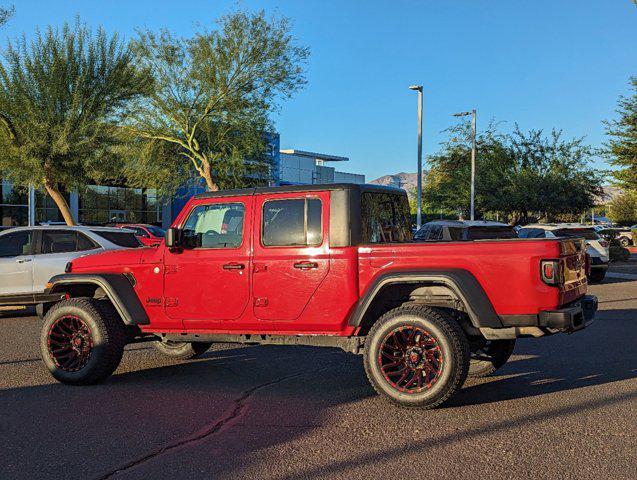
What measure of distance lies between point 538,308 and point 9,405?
4.74m

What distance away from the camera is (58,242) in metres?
11.2

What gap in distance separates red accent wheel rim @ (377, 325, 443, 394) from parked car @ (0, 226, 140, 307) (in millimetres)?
6938

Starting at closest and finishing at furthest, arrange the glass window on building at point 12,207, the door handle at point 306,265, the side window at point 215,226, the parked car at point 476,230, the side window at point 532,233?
the door handle at point 306,265, the side window at point 215,226, the parked car at point 476,230, the side window at point 532,233, the glass window on building at point 12,207

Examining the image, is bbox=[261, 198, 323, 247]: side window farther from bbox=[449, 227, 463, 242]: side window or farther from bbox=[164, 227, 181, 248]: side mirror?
bbox=[449, 227, 463, 242]: side window

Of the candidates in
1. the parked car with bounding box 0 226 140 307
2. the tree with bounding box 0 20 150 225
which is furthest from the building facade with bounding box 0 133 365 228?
the parked car with bounding box 0 226 140 307

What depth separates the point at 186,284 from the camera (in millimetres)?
6418

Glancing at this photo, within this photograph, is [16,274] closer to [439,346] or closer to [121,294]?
[121,294]

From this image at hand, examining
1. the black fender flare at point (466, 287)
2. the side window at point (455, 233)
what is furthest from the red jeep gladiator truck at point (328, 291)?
the side window at point (455, 233)

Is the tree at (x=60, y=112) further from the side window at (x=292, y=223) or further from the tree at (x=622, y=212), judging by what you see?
the tree at (x=622, y=212)

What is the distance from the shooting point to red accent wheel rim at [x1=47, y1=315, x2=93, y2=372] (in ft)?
22.0

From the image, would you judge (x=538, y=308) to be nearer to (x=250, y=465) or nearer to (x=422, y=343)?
(x=422, y=343)

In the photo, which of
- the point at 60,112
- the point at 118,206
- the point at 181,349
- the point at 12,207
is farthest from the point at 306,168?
the point at 181,349

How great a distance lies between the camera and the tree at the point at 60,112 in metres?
19.8

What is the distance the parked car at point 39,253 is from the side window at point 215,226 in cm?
509
